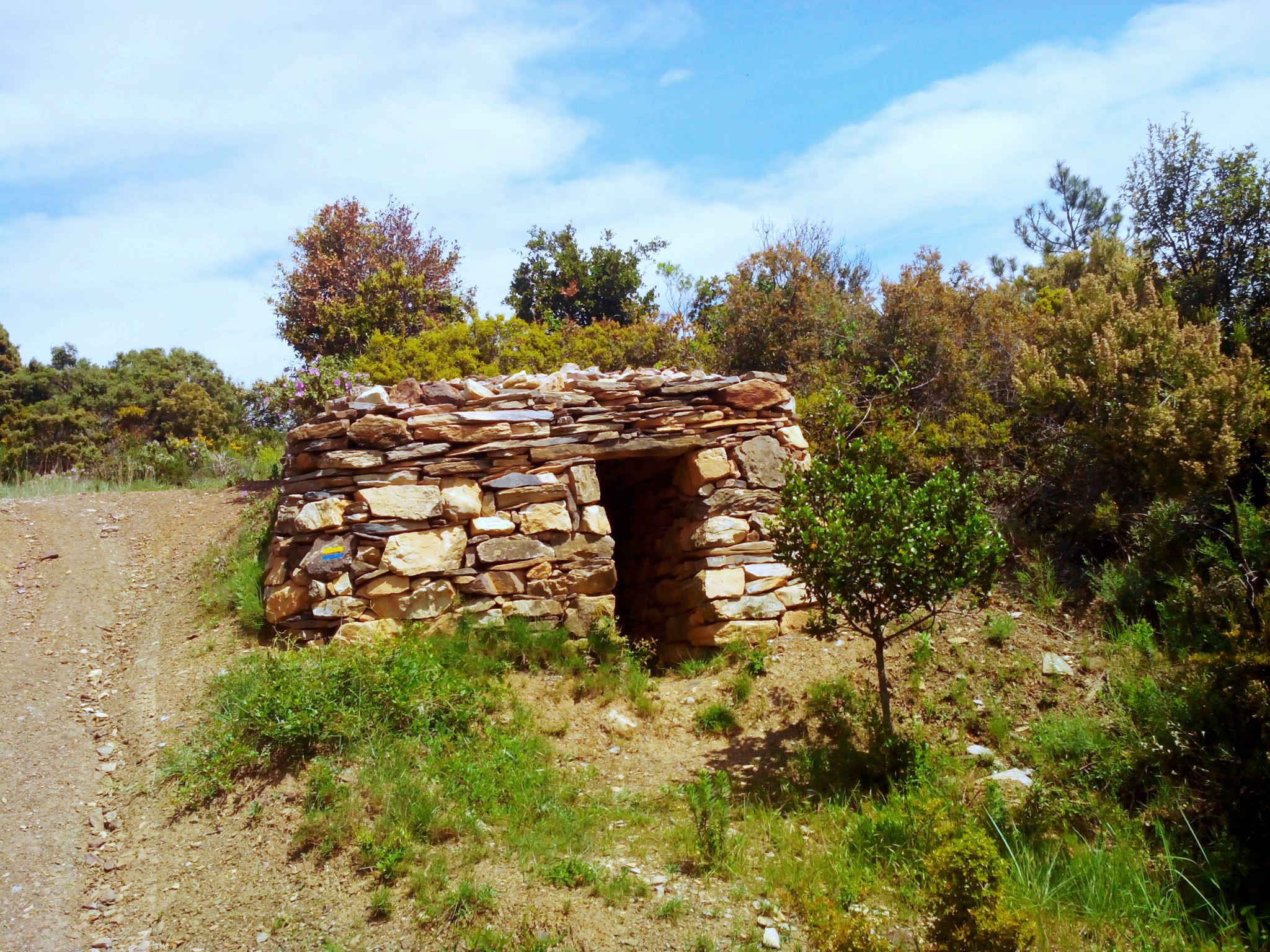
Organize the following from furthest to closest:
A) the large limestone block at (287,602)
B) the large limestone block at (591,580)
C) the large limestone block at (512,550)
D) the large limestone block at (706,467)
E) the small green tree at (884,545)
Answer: the large limestone block at (706,467), the large limestone block at (591,580), the large limestone block at (512,550), the large limestone block at (287,602), the small green tree at (884,545)

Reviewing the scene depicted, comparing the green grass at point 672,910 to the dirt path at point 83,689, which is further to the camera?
the dirt path at point 83,689

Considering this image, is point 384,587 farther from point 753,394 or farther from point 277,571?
point 753,394

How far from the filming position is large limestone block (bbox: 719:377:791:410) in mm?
7113

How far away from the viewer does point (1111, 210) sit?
56.6 ft

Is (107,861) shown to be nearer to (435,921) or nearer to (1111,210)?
(435,921)

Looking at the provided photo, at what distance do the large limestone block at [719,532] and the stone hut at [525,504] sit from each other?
14 mm

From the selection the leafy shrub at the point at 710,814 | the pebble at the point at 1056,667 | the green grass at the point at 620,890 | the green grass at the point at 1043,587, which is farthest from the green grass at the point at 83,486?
the pebble at the point at 1056,667

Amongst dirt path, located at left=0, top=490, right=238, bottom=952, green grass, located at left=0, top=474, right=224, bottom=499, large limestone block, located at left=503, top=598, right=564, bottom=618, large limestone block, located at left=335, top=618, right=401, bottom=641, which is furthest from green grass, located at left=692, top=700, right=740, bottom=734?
green grass, located at left=0, top=474, right=224, bottom=499

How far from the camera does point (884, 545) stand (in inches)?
196

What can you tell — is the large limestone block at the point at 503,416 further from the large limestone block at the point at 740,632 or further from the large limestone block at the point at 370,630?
the large limestone block at the point at 740,632

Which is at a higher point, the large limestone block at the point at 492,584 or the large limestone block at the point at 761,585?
the large limestone block at the point at 492,584

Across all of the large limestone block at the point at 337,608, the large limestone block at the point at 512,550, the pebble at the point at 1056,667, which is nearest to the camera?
the pebble at the point at 1056,667

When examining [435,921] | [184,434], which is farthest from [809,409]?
[184,434]

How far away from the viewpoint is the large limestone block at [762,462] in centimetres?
706
